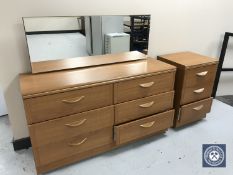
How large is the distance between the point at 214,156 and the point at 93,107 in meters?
1.03

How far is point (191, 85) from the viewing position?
1.79 metres

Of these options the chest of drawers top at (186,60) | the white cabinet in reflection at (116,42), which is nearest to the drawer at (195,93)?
the chest of drawers top at (186,60)

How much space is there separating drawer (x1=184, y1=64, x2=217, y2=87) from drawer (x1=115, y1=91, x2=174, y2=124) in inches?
8.0

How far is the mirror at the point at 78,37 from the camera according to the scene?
1.46m

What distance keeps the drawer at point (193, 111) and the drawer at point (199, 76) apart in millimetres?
188

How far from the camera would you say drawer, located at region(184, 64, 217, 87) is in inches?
68.6

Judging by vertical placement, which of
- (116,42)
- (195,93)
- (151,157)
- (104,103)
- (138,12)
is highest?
(138,12)

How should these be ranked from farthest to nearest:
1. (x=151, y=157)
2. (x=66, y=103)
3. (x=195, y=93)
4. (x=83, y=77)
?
(x=195, y=93)
(x=151, y=157)
(x=83, y=77)
(x=66, y=103)

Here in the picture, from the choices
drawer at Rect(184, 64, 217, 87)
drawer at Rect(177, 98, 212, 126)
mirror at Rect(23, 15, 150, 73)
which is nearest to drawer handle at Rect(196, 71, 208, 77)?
drawer at Rect(184, 64, 217, 87)

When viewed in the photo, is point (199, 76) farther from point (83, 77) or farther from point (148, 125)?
point (83, 77)

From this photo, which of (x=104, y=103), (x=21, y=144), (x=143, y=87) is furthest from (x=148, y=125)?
(x=21, y=144)

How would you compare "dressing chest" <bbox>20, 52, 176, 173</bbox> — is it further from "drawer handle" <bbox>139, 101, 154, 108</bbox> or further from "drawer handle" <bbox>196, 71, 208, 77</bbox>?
"drawer handle" <bbox>196, 71, 208, 77</bbox>

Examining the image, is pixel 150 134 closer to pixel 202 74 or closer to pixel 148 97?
pixel 148 97

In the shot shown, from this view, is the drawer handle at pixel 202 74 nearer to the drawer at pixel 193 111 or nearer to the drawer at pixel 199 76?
the drawer at pixel 199 76
